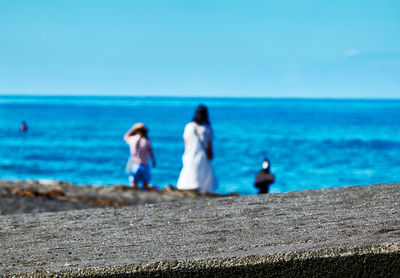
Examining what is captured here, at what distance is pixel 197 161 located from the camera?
11484 millimetres

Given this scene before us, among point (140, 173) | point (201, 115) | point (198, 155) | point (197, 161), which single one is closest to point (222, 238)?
point (201, 115)

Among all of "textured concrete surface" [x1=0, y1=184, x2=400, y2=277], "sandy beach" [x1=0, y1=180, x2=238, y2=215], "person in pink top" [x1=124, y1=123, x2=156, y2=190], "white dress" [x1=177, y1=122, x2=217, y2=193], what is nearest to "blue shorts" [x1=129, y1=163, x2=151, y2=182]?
"person in pink top" [x1=124, y1=123, x2=156, y2=190]

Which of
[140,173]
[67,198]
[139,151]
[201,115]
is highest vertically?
[201,115]

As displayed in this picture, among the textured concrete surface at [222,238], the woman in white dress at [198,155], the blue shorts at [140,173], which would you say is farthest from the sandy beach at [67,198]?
the textured concrete surface at [222,238]

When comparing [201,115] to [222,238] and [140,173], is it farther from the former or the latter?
[222,238]

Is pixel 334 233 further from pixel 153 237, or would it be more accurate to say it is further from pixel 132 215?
pixel 132 215

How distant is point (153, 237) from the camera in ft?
5.67

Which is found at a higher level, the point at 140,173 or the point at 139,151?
the point at 139,151

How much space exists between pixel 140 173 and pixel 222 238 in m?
10.2

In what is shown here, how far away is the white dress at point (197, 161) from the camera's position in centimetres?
1105

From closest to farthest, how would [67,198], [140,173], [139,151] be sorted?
[67,198]
[139,151]
[140,173]

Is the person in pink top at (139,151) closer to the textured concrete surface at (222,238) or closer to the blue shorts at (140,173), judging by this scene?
the blue shorts at (140,173)

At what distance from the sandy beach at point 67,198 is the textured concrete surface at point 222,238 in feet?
20.2

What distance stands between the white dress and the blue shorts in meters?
0.77
